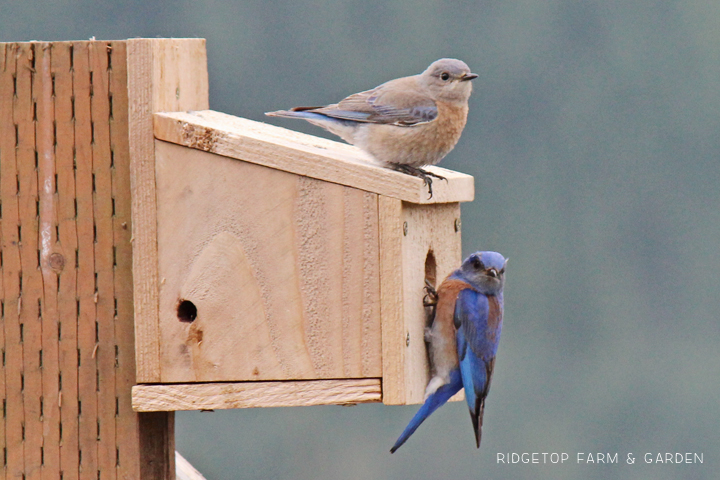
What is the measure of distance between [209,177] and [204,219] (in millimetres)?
114

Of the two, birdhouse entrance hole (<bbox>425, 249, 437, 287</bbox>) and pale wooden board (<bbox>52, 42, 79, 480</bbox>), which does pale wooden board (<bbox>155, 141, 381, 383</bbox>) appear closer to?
pale wooden board (<bbox>52, 42, 79, 480</bbox>)

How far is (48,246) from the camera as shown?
8.29 feet

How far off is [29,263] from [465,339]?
50.2 inches

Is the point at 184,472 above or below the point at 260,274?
below

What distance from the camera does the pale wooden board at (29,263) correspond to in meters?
2.49

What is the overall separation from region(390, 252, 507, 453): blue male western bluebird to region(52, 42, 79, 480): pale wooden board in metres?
0.93

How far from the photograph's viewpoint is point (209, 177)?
2502 mm

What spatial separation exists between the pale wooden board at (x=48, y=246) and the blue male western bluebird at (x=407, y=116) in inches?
25.1

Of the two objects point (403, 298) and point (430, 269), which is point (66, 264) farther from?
point (430, 269)

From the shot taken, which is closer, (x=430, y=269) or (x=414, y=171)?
(x=414, y=171)

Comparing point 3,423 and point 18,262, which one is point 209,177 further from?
point 3,423

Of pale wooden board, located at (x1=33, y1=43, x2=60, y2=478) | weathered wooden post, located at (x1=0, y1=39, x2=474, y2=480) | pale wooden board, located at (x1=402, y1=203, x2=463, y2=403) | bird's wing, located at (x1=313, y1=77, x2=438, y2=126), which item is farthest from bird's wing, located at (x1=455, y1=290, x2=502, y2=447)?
pale wooden board, located at (x1=33, y1=43, x2=60, y2=478)

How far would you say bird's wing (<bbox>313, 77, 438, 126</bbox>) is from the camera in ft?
9.48

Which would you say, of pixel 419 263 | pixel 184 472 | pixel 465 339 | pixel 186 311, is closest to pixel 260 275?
pixel 186 311
